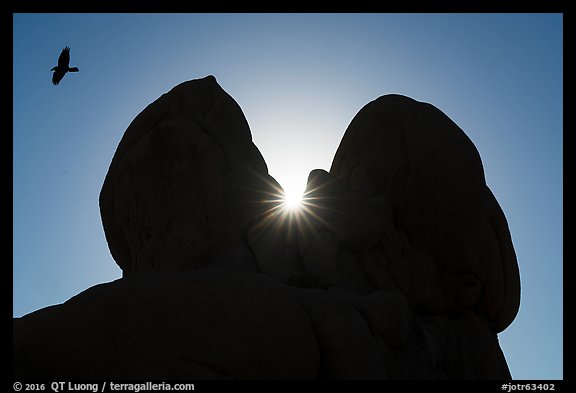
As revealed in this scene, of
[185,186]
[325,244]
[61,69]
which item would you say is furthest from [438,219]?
[61,69]

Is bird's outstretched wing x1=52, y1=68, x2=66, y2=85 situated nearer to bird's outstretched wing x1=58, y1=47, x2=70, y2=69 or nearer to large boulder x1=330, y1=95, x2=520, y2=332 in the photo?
bird's outstretched wing x1=58, y1=47, x2=70, y2=69

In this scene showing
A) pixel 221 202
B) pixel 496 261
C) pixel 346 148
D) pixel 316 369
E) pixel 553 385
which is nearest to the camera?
pixel 316 369

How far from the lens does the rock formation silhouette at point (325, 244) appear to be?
16.3 ft

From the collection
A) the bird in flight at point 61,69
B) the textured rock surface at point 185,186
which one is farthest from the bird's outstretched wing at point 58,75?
the textured rock surface at point 185,186

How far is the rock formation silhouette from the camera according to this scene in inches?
195

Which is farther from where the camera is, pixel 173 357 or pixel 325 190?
pixel 325 190

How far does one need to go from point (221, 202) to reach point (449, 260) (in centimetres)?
232

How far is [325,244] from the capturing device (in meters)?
6.63

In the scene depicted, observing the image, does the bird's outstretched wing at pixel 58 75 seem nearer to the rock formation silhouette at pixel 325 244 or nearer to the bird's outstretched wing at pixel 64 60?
the bird's outstretched wing at pixel 64 60

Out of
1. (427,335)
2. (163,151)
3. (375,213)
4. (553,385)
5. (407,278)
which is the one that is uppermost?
(163,151)

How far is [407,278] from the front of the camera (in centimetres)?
711
